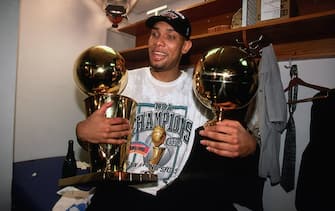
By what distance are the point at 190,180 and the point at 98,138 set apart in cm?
34

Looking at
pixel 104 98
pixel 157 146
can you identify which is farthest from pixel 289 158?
pixel 104 98

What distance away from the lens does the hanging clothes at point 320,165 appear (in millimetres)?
995

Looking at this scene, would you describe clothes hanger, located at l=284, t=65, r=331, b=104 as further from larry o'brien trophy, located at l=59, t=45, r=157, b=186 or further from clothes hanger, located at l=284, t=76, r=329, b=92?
larry o'brien trophy, located at l=59, t=45, r=157, b=186

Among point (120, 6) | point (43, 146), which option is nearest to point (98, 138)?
point (43, 146)

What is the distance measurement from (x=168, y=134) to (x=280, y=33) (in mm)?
784

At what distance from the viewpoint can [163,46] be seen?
1.05 meters

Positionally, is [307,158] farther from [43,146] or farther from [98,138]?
[43,146]

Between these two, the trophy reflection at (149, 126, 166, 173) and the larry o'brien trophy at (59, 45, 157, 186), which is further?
the trophy reflection at (149, 126, 166, 173)

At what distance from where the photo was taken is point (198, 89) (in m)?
0.73

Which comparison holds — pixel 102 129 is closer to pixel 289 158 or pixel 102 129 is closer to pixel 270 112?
pixel 270 112

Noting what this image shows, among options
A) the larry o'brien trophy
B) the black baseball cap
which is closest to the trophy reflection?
the larry o'brien trophy

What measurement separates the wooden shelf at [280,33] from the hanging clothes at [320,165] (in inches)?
11.2

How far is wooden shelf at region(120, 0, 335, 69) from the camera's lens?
1.12 meters

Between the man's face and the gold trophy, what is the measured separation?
0.36 meters
